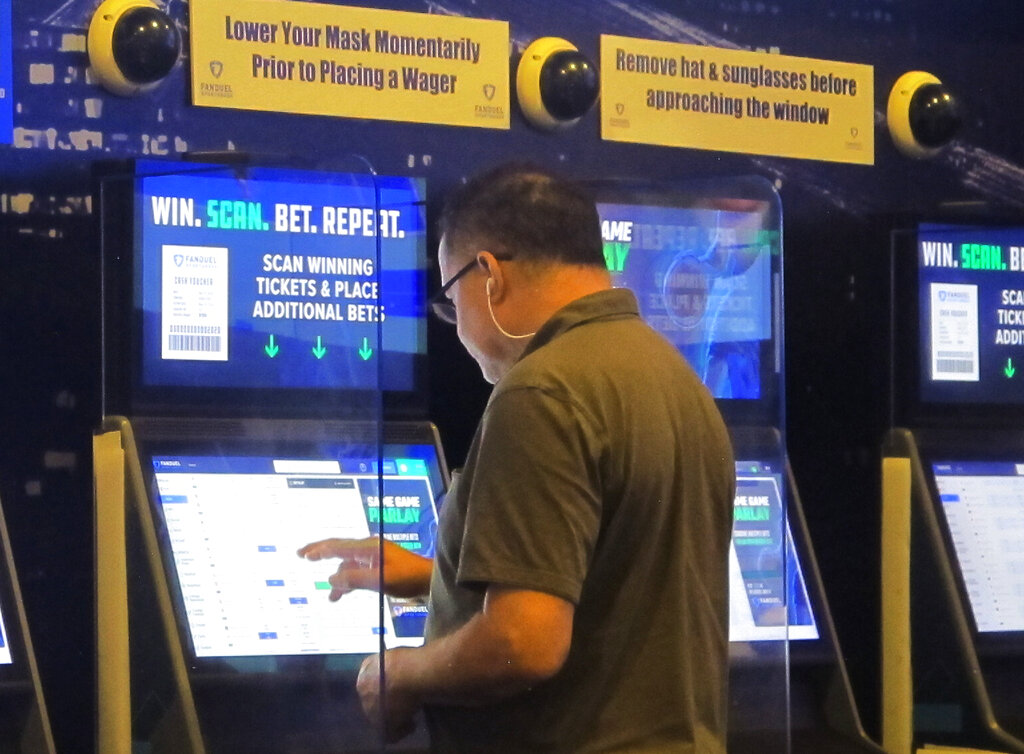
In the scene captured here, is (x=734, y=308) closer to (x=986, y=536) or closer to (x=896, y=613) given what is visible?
(x=896, y=613)

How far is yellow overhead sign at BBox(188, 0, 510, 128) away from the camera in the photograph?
11.2 ft

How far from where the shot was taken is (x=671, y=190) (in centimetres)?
327

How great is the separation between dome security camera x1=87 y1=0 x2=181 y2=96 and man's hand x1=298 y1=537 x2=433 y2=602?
1.17 meters

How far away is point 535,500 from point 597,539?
0.44 ft

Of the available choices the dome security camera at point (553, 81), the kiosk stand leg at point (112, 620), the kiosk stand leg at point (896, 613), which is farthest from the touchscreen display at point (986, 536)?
the kiosk stand leg at point (112, 620)

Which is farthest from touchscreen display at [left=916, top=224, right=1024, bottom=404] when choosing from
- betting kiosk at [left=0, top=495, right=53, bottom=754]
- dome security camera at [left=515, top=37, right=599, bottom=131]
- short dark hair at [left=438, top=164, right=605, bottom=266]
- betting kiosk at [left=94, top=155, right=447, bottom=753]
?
betting kiosk at [left=0, top=495, right=53, bottom=754]

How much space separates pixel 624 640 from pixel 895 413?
1863mm

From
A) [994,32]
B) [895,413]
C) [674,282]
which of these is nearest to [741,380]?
[674,282]

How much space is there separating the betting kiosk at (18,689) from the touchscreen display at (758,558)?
1265 millimetres

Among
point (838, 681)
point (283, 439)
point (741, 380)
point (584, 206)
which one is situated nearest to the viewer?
point (584, 206)

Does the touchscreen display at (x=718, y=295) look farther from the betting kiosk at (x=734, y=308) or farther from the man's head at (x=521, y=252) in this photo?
the man's head at (x=521, y=252)

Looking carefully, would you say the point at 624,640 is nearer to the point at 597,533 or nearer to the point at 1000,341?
the point at 597,533

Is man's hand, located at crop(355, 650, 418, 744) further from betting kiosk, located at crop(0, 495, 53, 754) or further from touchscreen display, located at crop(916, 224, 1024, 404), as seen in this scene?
touchscreen display, located at crop(916, 224, 1024, 404)

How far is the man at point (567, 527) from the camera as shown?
2078 millimetres
